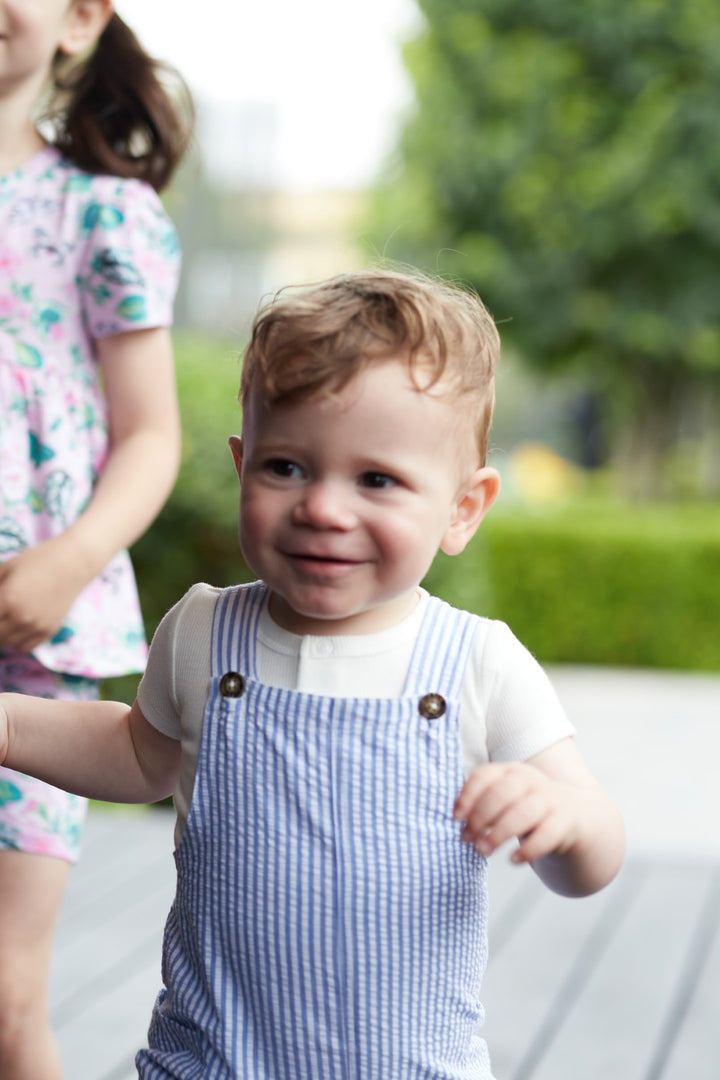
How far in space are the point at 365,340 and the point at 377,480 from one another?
0.12 metres

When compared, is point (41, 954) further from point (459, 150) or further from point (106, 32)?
point (459, 150)

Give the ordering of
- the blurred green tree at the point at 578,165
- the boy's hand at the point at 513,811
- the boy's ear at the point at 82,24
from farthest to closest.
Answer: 1. the blurred green tree at the point at 578,165
2. the boy's ear at the point at 82,24
3. the boy's hand at the point at 513,811

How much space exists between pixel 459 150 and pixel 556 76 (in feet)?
4.18

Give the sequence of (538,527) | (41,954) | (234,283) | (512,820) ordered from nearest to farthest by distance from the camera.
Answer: (512,820)
(41,954)
(538,527)
(234,283)

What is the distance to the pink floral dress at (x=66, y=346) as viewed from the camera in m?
1.86

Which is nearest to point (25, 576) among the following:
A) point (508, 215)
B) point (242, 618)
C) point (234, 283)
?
point (242, 618)

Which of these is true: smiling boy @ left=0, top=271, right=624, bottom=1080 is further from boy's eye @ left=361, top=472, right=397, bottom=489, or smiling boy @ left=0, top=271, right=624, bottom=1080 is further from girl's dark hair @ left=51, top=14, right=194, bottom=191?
girl's dark hair @ left=51, top=14, right=194, bottom=191

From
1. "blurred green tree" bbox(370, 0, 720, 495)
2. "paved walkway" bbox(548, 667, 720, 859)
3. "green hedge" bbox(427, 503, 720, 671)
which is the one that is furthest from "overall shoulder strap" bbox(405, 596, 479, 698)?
"blurred green tree" bbox(370, 0, 720, 495)

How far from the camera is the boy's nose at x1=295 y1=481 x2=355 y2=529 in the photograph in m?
1.28

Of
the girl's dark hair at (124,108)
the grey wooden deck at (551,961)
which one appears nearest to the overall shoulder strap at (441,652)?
the girl's dark hair at (124,108)

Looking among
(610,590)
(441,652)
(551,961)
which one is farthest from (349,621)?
(610,590)

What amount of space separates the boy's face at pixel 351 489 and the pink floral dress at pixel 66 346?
594 millimetres

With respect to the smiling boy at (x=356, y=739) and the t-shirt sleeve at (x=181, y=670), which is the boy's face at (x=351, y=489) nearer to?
the smiling boy at (x=356, y=739)

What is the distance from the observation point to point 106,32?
2115mm
